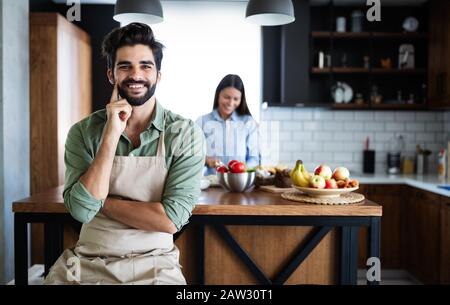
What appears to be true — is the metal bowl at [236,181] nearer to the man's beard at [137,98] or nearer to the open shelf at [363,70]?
the man's beard at [137,98]

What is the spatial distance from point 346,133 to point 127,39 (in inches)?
137

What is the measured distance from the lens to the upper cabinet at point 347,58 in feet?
14.3

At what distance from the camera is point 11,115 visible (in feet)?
11.1

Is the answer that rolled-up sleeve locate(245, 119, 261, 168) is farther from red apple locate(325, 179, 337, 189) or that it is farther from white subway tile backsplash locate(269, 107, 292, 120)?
white subway tile backsplash locate(269, 107, 292, 120)

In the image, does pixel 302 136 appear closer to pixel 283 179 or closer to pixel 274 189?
pixel 283 179

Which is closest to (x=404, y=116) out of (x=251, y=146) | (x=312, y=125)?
(x=312, y=125)

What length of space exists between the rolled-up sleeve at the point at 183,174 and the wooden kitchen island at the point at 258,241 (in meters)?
0.45

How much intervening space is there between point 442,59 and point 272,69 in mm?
1454

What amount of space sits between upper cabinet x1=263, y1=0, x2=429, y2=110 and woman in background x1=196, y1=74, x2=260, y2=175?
110 centimetres

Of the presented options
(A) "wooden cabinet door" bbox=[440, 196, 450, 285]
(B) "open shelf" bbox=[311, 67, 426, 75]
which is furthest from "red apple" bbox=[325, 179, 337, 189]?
(B) "open shelf" bbox=[311, 67, 426, 75]

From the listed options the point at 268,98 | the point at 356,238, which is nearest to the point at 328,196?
the point at 356,238

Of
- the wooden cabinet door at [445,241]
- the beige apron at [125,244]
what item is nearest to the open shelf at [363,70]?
the wooden cabinet door at [445,241]

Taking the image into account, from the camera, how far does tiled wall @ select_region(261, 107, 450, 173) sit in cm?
468
